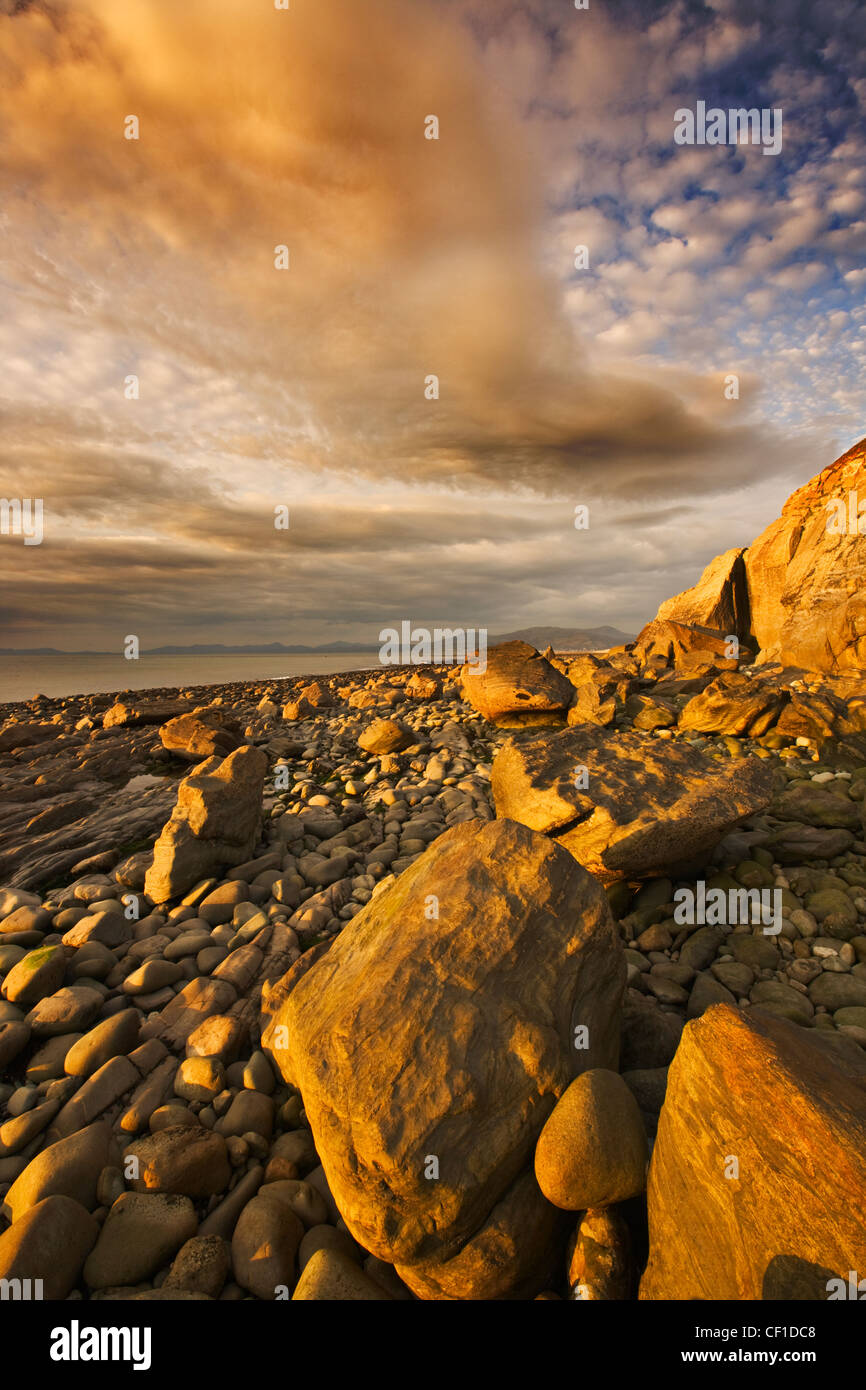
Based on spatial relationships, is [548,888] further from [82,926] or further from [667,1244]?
[82,926]

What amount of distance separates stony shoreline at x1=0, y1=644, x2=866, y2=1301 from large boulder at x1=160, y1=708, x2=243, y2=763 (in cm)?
427

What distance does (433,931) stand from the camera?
3.70 meters

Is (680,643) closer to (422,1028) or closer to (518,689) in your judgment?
(518,689)

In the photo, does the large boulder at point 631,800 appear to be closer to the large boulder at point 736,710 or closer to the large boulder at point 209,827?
the large boulder at point 209,827

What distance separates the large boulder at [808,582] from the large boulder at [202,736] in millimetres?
18060

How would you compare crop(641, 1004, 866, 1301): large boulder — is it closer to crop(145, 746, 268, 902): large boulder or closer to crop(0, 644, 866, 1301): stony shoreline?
crop(0, 644, 866, 1301): stony shoreline

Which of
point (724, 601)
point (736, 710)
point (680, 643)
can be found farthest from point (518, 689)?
point (724, 601)

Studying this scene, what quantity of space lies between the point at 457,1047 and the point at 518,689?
11.6 metres

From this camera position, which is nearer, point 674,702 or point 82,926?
point 82,926

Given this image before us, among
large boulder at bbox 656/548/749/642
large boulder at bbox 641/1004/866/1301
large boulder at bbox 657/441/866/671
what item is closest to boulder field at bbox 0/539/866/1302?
large boulder at bbox 641/1004/866/1301

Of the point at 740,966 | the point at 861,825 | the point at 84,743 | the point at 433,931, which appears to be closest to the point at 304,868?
the point at 433,931
